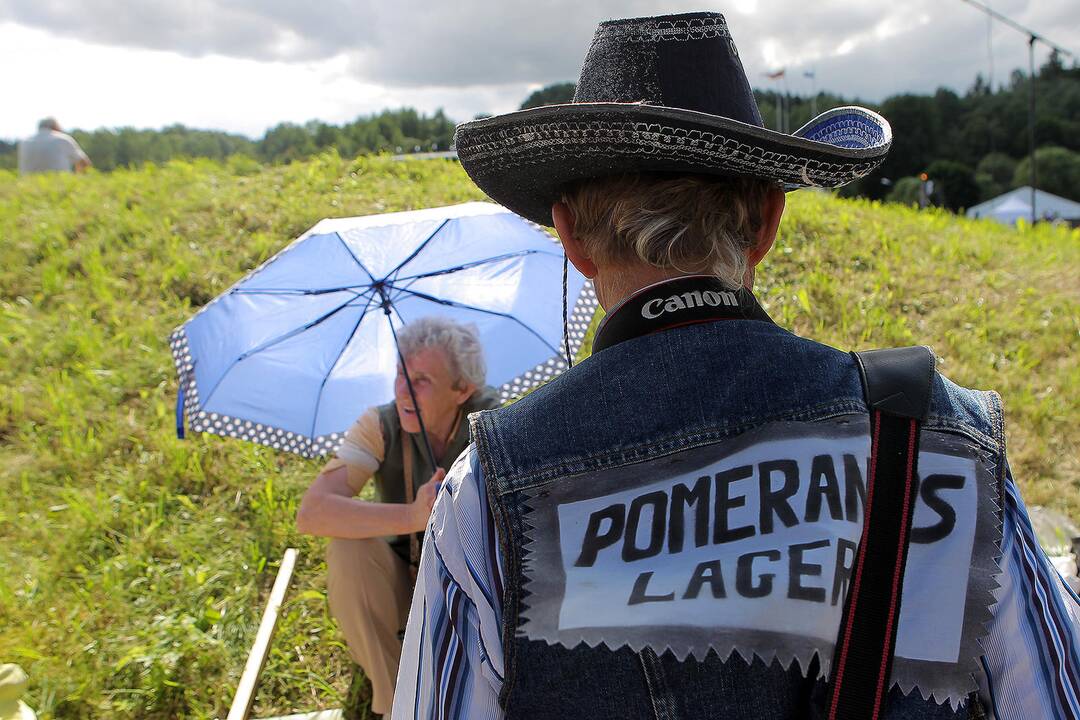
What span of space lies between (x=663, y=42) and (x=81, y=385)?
17.7 ft

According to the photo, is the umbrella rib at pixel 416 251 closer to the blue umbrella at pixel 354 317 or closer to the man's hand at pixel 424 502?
the blue umbrella at pixel 354 317

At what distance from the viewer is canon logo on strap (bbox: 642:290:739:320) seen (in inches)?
44.3

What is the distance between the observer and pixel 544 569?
1028 mm

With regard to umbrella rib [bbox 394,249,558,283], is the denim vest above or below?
below

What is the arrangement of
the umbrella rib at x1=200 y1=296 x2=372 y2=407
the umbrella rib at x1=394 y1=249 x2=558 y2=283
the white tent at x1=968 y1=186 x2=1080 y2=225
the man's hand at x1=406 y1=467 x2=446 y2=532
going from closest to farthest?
the man's hand at x1=406 y1=467 x2=446 y2=532, the umbrella rib at x1=200 y1=296 x2=372 y2=407, the umbrella rib at x1=394 y1=249 x2=558 y2=283, the white tent at x1=968 y1=186 x2=1080 y2=225

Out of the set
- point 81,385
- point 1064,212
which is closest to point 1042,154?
point 1064,212

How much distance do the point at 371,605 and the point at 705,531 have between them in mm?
2270

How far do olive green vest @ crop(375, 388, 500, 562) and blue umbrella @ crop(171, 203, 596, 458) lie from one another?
0.24 meters

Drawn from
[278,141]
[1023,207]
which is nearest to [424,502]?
[278,141]

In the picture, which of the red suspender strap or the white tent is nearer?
the red suspender strap

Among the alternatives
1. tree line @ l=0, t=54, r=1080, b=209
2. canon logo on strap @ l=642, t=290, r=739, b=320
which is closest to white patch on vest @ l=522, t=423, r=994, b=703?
canon logo on strap @ l=642, t=290, r=739, b=320

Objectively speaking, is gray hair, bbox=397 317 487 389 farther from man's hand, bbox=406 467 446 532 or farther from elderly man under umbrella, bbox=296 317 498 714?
man's hand, bbox=406 467 446 532

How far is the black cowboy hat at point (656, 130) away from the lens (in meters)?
1.13

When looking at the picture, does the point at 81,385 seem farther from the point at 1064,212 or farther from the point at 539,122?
the point at 1064,212
